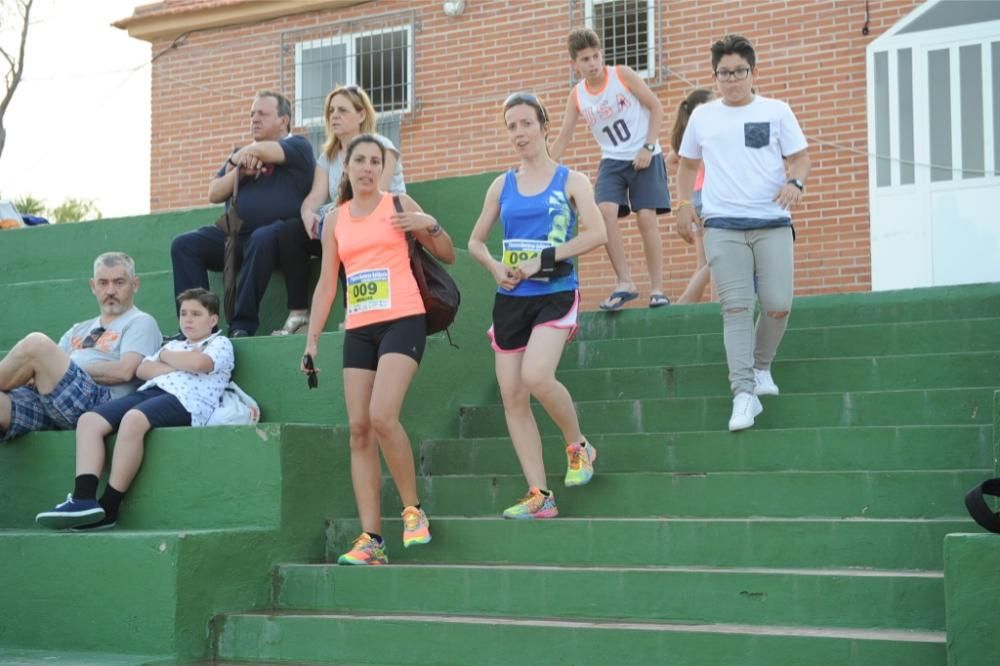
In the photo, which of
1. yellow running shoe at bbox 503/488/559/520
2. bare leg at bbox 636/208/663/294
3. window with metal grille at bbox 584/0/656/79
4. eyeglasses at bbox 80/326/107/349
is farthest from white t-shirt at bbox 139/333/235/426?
window with metal grille at bbox 584/0/656/79

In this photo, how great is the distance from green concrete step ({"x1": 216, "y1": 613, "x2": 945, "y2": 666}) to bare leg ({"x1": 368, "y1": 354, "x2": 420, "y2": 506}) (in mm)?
640

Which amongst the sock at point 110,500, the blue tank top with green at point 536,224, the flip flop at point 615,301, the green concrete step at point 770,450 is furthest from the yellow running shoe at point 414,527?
the flip flop at point 615,301

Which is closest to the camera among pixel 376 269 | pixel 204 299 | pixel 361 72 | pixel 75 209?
pixel 376 269

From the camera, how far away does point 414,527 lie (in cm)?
596

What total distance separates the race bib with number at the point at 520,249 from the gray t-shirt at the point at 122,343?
6.36ft

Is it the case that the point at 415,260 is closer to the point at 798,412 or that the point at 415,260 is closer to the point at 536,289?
the point at 536,289

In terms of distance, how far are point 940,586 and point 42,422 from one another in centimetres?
422

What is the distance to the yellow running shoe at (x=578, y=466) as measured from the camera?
608 centimetres

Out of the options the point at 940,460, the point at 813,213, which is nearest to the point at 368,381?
the point at 940,460

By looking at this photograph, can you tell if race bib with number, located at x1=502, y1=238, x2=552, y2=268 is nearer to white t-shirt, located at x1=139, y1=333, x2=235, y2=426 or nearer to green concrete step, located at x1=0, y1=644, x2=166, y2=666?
white t-shirt, located at x1=139, y1=333, x2=235, y2=426

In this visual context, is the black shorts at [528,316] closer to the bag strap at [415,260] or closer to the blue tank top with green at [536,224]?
the blue tank top with green at [536,224]

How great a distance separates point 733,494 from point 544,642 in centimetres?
119

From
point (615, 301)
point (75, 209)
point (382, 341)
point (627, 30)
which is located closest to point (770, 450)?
point (382, 341)

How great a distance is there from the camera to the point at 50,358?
6.66 m
